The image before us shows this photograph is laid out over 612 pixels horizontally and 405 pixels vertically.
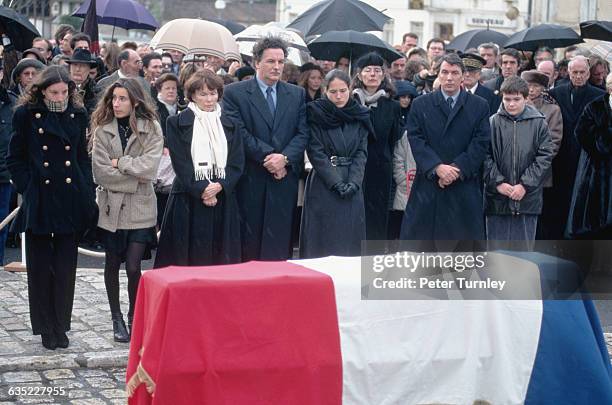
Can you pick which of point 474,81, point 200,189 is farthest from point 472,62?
point 200,189

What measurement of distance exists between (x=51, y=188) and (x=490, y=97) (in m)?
4.99

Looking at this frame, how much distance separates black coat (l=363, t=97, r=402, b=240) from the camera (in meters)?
10.6

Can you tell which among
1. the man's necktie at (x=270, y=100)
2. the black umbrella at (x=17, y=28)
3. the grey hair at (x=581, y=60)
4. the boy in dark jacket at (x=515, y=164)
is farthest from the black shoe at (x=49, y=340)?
the grey hair at (x=581, y=60)

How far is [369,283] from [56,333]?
2.88 meters

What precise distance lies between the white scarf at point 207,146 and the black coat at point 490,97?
3700mm

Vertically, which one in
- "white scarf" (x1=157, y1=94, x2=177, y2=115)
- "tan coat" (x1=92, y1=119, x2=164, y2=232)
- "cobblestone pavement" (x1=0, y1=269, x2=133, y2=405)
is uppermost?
"white scarf" (x1=157, y1=94, x2=177, y2=115)

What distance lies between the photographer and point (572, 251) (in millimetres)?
11148

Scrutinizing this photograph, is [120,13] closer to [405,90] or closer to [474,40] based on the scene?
[474,40]

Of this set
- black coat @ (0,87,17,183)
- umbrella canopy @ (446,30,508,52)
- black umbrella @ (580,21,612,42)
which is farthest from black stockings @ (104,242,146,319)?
umbrella canopy @ (446,30,508,52)

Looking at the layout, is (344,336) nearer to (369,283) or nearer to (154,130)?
(369,283)

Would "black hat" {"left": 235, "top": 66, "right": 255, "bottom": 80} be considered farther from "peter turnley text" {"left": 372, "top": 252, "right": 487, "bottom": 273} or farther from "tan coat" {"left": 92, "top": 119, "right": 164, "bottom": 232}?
"peter turnley text" {"left": 372, "top": 252, "right": 487, "bottom": 273}

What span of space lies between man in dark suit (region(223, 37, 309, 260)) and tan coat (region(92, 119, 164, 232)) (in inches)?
36.6

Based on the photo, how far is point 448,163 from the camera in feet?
31.6

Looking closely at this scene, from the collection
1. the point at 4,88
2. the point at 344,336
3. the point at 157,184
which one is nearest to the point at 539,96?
the point at 157,184
